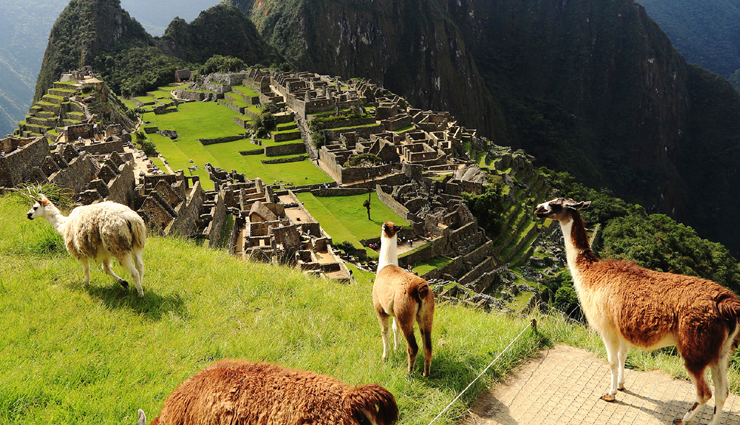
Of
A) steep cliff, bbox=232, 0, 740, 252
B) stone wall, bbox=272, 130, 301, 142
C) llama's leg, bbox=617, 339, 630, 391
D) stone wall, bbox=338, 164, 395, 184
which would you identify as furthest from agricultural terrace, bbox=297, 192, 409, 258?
steep cliff, bbox=232, 0, 740, 252

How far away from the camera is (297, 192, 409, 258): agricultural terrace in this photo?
33.4m

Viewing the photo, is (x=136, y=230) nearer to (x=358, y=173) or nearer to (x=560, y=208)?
(x=560, y=208)

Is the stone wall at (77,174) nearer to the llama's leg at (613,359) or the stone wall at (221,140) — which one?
the llama's leg at (613,359)

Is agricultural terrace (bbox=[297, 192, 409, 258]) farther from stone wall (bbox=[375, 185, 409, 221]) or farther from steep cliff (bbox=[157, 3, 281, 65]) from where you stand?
steep cliff (bbox=[157, 3, 281, 65])

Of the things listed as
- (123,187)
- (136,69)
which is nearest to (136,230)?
(123,187)

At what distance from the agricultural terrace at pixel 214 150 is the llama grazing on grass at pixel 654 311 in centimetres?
2988

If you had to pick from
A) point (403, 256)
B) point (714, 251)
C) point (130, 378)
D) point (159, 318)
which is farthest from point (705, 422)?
point (714, 251)

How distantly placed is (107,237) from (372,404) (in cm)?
555

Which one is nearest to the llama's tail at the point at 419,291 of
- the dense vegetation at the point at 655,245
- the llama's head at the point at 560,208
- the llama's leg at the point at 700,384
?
the llama's head at the point at 560,208

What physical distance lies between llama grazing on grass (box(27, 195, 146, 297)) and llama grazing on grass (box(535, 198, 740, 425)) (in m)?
5.88

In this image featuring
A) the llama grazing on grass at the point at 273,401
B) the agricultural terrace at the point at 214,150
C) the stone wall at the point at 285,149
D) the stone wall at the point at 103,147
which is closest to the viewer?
the llama grazing on grass at the point at 273,401

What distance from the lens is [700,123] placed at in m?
176

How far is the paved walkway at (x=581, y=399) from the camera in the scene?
5887 millimetres

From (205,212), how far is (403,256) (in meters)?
12.5
